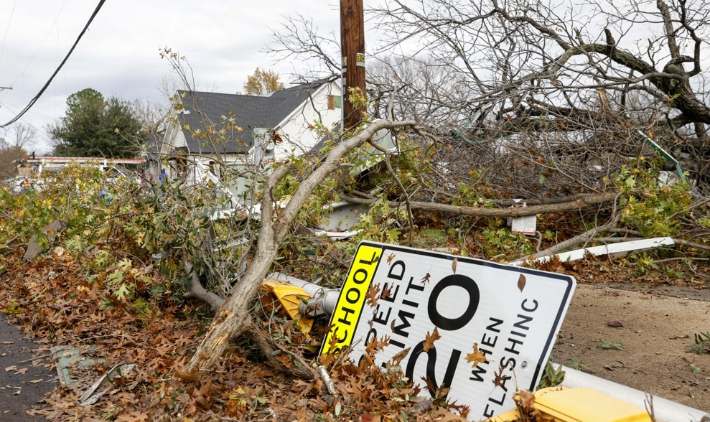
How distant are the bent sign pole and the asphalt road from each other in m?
1.86

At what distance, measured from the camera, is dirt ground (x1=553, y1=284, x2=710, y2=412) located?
3.65 m

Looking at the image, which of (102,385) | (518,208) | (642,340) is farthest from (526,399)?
(518,208)

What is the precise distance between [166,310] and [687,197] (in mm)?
6614

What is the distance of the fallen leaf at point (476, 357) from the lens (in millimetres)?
2898

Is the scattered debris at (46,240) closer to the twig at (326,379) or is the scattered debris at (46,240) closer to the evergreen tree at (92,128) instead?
the twig at (326,379)

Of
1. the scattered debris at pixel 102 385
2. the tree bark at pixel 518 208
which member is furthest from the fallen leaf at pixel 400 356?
the tree bark at pixel 518 208

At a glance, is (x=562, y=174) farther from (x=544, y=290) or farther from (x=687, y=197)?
(x=544, y=290)

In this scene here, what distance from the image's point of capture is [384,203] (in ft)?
21.6

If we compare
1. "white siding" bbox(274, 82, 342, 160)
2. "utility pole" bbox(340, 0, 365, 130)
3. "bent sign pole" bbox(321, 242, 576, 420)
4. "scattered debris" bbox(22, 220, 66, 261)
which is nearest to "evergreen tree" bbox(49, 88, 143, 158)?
"white siding" bbox(274, 82, 342, 160)

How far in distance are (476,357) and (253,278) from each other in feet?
5.39

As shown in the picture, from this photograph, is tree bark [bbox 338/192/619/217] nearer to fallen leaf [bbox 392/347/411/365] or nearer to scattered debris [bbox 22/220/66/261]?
scattered debris [bbox 22/220/66/261]

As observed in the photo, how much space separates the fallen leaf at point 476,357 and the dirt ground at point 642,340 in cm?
127

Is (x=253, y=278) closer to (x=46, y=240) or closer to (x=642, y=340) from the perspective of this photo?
(x=642, y=340)

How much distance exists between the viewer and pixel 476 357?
2.91 m
